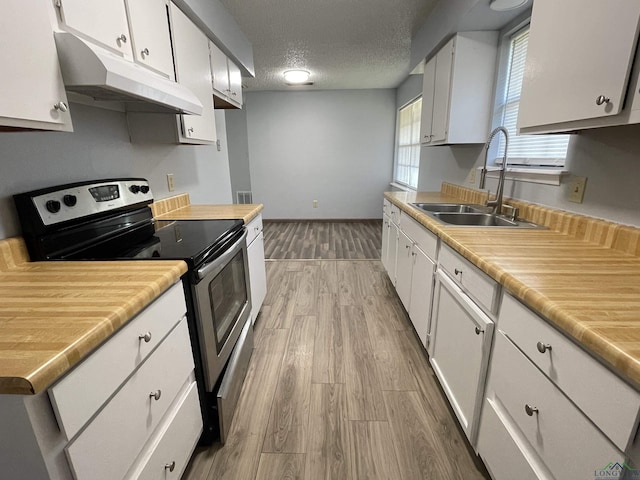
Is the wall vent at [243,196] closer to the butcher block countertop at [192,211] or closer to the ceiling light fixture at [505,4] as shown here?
the butcher block countertop at [192,211]

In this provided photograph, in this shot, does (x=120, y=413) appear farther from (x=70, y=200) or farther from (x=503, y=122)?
(x=503, y=122)

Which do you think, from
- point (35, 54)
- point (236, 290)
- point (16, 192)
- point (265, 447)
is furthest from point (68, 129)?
point (265, 447)

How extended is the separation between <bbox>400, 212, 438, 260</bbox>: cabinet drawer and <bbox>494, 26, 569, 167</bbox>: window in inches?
30.8

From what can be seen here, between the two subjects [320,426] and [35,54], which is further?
[320,426]

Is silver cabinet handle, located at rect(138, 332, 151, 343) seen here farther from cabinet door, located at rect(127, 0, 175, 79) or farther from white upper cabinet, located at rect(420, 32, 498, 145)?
white upper cabinet, located at rect(420, 32, 498, 145)

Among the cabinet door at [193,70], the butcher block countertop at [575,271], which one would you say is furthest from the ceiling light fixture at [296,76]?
the butcher block countertop at [575,271]

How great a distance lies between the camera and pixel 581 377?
2.29ft

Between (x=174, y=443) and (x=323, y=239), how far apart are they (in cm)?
373

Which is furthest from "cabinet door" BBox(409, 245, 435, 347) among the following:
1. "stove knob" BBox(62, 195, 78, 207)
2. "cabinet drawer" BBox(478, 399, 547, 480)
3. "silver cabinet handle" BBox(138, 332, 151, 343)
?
"stove knob" BBox(62, 195, 78, 207)

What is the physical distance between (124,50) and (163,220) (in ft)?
2.95

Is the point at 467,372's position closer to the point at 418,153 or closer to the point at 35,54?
the point at 35,54

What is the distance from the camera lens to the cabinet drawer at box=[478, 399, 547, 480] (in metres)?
0.89

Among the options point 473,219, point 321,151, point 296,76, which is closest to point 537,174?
point 473,219

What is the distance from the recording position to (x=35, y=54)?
834mm
